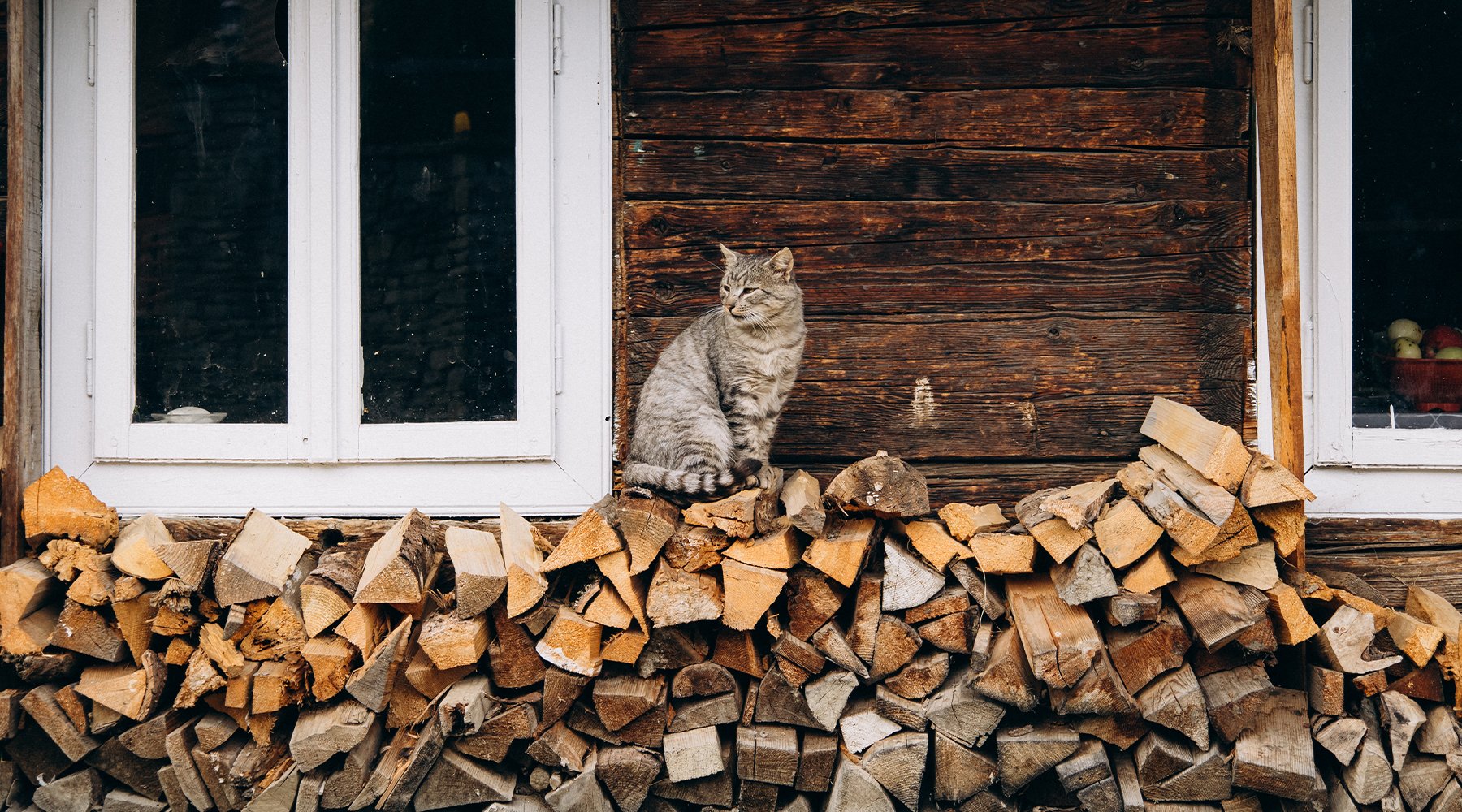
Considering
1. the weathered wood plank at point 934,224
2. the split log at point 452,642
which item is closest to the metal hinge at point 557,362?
the weathered wood plank at point 934,224

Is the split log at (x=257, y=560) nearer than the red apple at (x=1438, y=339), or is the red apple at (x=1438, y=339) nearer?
the split log at (x=257, y=560)

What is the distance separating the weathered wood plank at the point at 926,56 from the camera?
262 centimetres

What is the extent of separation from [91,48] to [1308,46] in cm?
374

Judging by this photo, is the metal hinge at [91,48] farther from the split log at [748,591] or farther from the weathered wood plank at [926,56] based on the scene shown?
the split log at [748,591]

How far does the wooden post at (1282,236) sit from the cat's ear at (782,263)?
1.28 metres

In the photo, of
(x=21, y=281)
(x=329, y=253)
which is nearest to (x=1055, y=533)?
(x=329, y=253)

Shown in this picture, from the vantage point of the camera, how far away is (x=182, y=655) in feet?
7.45

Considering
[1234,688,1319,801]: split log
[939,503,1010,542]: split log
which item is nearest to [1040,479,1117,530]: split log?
[939,503,1010,542]: split log

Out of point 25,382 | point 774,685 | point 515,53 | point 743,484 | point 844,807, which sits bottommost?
point 844,807

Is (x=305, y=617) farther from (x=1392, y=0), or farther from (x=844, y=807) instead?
(x=1392, y=0)

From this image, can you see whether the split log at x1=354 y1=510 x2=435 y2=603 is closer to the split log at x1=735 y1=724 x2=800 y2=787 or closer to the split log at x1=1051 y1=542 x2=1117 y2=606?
the split log at x1=735 y1=724 x2=800 y2=787

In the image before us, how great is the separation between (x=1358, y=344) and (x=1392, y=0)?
107 cm

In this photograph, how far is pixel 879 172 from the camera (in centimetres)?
266

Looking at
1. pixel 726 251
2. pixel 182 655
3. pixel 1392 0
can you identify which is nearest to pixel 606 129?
pixel 726 251
